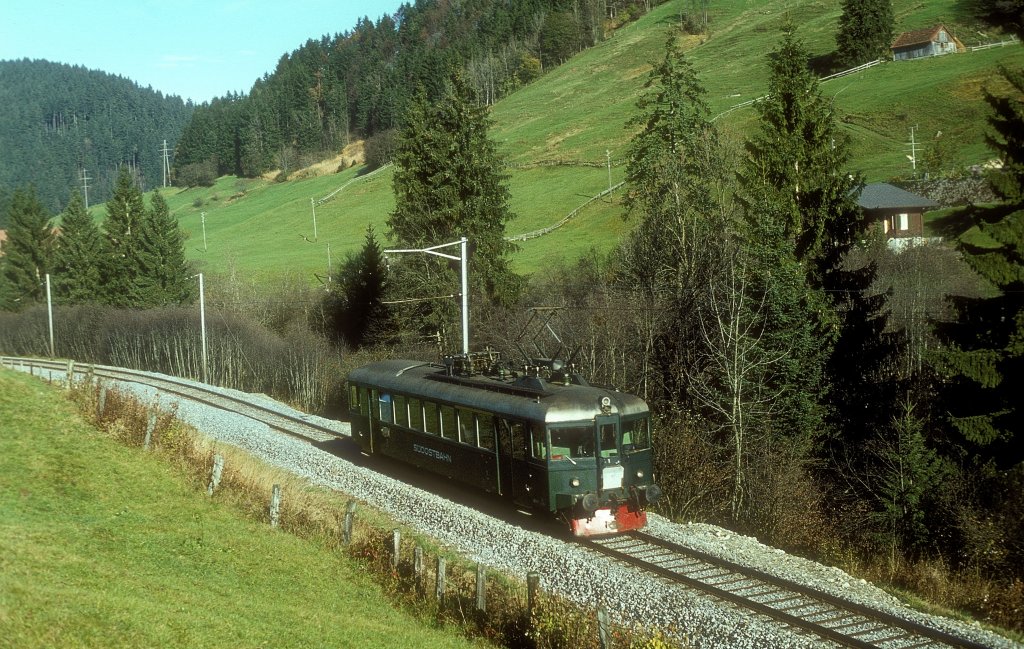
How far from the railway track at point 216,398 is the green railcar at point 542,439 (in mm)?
9020

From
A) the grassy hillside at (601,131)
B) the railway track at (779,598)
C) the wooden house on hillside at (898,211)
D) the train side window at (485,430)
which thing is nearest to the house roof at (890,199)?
the wooden house on hillside at (898,211)

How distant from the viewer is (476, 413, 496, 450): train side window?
782 inches

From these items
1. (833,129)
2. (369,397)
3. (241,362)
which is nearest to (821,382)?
(833,129)

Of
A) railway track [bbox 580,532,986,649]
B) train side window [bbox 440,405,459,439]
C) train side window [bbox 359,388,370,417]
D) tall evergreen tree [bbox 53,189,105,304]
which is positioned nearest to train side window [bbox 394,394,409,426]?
train side window [bbox 359,388,370,417]

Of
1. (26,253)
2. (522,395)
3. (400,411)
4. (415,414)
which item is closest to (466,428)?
(522,395)

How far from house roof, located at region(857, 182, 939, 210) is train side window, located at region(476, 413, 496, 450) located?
48.3 m

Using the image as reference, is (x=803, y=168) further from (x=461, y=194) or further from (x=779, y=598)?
(x=779, y=598)

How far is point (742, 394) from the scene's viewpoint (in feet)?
89.4

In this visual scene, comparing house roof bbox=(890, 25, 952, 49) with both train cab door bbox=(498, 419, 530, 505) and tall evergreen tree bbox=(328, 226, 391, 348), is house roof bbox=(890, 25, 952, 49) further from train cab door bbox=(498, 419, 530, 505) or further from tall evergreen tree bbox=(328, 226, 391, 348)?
train cab door bbox=(498, 419, 530, 505)

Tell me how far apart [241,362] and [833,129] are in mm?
33996

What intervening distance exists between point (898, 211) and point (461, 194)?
105 ft

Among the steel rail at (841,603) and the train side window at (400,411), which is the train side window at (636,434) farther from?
the train side window at (400,411)

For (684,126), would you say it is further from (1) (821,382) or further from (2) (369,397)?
(2) (369,397)

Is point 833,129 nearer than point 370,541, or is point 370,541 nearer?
point 370,541
